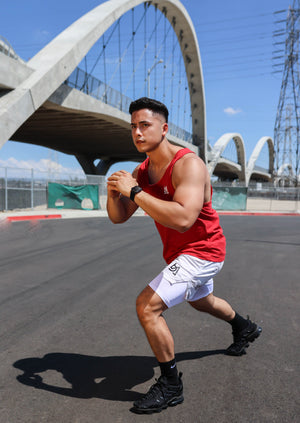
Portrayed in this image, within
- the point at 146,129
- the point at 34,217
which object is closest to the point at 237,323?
the point at 146,129

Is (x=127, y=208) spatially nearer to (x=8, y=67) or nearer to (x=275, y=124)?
(x=8, y=67)

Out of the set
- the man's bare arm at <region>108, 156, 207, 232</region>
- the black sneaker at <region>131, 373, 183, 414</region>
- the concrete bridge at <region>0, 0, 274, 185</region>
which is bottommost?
the black sneaker at <region>131, 373, 183, 414</region>

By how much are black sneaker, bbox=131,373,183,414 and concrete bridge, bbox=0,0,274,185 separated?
14860 millimetres

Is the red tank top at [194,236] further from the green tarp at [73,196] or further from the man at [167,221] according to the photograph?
the green tarp at [73,196]

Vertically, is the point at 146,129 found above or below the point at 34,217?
above

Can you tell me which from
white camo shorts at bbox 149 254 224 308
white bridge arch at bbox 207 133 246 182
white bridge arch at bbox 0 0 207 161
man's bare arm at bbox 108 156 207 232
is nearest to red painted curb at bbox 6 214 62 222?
white bridge arch at bbox 0 0 207 161

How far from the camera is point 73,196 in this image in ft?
77.3

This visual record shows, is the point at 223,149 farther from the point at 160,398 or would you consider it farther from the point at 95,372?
the point at 160,398

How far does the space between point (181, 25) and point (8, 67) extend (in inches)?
1120

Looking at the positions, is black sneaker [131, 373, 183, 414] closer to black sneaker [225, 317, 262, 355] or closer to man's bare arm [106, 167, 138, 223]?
black sneaker [225, 317, 262, 355]

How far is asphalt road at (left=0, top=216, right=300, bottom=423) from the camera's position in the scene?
2270 mm

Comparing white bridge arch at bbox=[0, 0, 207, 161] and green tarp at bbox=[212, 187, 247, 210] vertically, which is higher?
white bridge arch at bbox=[0, 0, 207, 161]

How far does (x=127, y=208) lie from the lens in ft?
9.04

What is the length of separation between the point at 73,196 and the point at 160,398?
22.0m
